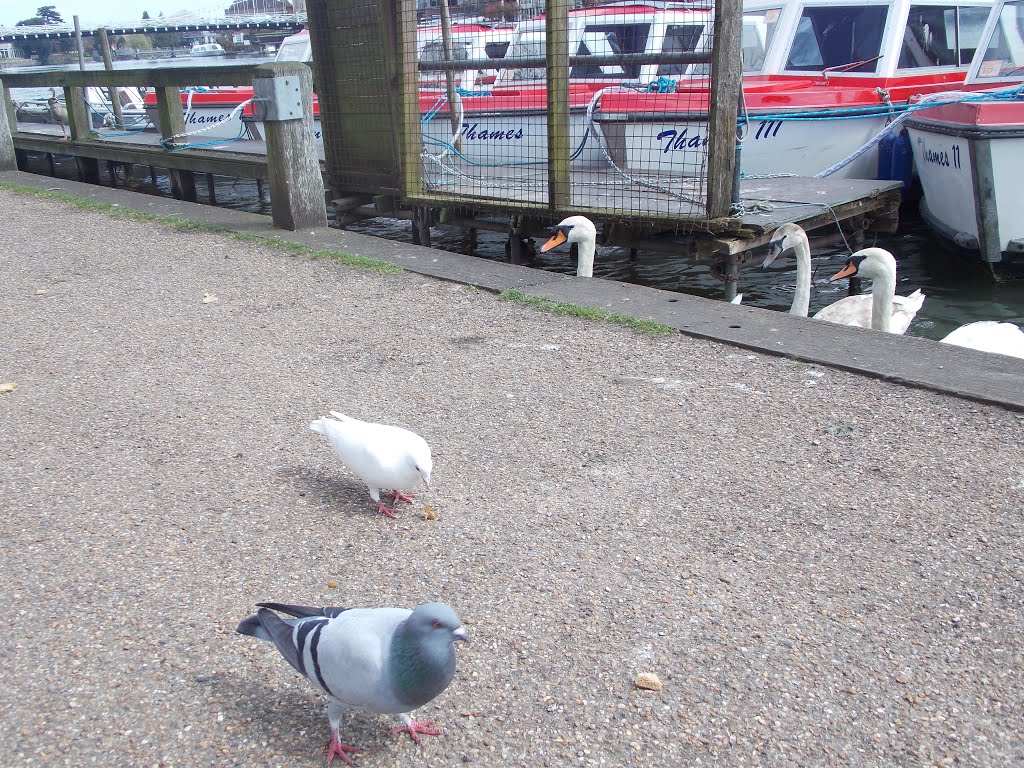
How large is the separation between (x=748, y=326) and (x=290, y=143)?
4.90 metres

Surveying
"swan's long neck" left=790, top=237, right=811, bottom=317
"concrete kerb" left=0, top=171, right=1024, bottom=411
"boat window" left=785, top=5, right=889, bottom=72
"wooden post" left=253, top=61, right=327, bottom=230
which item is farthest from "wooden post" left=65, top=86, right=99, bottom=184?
"swan's long neck" left=790, top=237, right=811, bottom=317

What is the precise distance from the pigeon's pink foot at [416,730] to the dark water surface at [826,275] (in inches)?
245

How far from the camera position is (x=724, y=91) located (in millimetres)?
6359

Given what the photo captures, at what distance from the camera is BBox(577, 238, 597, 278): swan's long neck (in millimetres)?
7070

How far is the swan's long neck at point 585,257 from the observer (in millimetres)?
7070

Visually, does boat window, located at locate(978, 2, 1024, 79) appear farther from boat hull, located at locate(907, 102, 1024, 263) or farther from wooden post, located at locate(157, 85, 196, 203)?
wooden post, located at locate(157, 85, 196, 203)

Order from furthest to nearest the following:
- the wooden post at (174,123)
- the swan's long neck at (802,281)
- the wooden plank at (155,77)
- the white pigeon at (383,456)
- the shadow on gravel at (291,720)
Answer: the wooden post at (174,123) < the wooden plank at (155,77) < the swan's long neck at (802,281) < the white pigeon at (383,456) < the shadow on gravel at (291,720)

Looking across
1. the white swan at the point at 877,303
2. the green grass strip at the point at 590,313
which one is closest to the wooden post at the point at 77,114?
the green grass strip at the point at 590,313

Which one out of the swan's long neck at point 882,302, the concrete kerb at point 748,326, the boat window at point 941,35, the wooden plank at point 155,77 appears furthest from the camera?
the boat window at point 941,35

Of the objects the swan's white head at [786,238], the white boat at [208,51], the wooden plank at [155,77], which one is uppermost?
the white boat at [208,51]

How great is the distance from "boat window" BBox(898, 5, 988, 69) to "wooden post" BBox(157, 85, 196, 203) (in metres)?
9.12

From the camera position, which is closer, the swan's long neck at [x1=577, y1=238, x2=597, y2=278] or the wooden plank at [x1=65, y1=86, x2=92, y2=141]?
the swan's long neck at [x1=577, y1=238, x2=597, y2=278]

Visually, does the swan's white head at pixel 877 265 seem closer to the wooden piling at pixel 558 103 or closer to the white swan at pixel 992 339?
the white swan at pixel 992 339

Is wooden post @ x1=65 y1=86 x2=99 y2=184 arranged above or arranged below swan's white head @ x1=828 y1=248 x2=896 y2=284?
above
